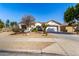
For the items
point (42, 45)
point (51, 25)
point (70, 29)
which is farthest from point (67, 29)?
point (42, 45)

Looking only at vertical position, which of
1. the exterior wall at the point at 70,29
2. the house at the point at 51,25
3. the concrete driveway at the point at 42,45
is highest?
the house at the point at 51,25

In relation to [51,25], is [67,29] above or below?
below

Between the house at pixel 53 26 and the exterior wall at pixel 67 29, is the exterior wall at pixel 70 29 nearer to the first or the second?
the exterior wall at pixel 67 29

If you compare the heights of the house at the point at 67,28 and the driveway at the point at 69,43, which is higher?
the house at the point at 67,28

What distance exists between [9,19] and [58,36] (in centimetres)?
226

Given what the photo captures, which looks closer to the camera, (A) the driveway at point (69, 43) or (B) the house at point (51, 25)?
(A) the driveway at point (69, 43)

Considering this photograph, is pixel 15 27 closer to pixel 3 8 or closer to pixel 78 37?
pixel 3 8

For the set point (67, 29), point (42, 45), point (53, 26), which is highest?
point (53, 26)

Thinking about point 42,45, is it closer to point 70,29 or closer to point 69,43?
point 69,43

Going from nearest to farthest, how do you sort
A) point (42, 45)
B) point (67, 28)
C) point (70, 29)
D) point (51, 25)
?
point (42, 45), point (51, 25), point (70, 29), point (67, 28)

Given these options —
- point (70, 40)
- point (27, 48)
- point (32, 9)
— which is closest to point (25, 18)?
point (32, 9)

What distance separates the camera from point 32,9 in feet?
29.9

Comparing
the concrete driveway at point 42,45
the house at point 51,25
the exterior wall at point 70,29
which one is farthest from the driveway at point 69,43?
the house at point 51,25

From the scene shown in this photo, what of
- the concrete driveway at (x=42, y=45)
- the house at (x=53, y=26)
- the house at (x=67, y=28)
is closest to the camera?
the concrete driveway at (x=42, y=45)
